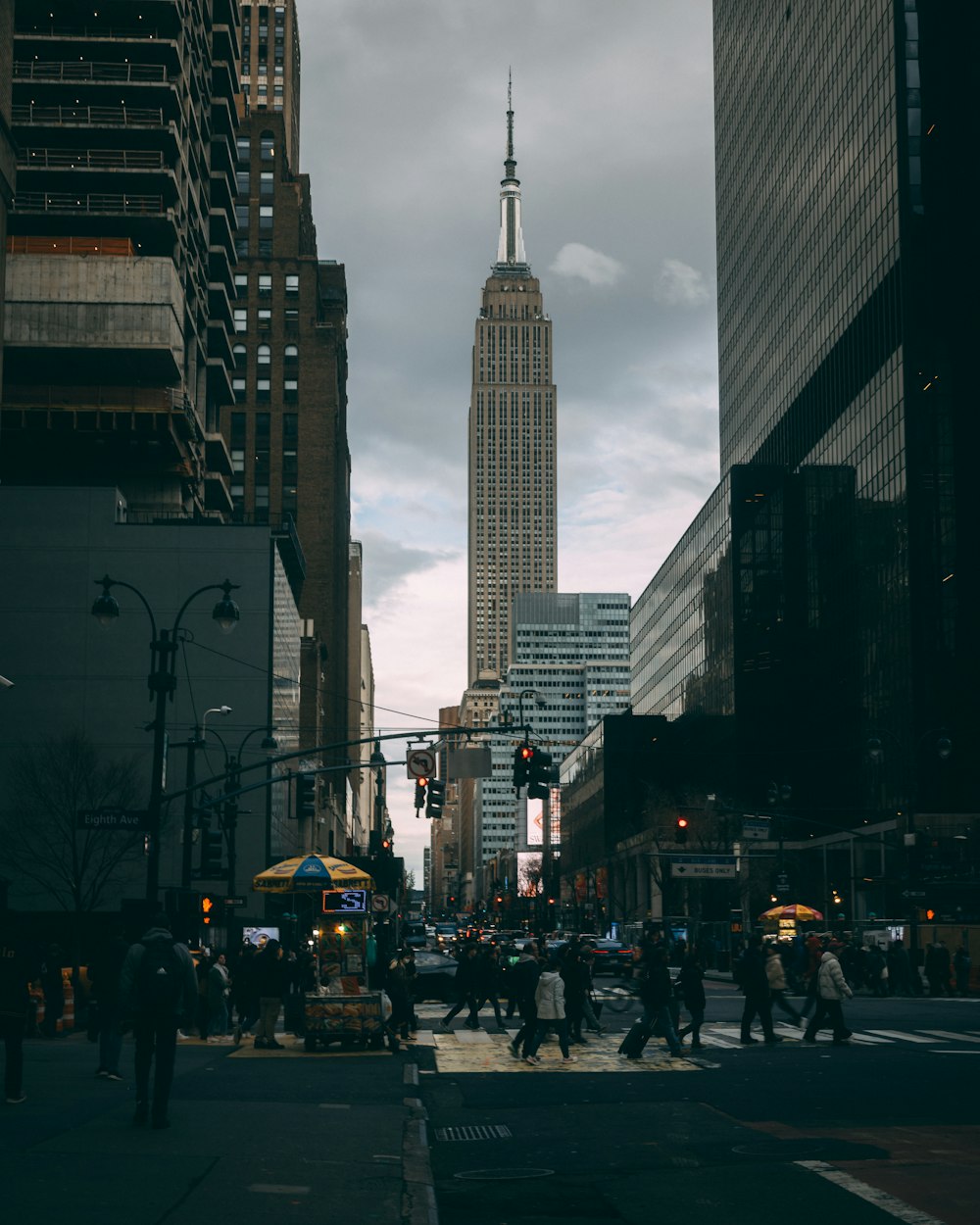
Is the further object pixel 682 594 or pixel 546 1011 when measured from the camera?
pixel 682 594

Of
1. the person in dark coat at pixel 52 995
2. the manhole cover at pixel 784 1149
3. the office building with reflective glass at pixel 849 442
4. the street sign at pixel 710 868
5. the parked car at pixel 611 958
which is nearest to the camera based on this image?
the manhole cover at pixel 784 1149

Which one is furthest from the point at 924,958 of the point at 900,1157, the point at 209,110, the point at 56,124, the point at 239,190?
the point at 239,190

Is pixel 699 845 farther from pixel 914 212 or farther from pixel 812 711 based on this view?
pixel 914 212

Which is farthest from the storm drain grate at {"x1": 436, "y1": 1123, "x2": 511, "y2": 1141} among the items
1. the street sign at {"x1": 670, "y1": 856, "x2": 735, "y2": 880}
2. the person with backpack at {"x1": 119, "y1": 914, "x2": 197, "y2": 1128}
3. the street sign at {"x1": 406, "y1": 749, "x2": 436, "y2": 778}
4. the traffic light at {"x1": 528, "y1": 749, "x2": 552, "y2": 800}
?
the street sign at {"x1": 670, "y1": 856, "x2": 735, "y2": 880}

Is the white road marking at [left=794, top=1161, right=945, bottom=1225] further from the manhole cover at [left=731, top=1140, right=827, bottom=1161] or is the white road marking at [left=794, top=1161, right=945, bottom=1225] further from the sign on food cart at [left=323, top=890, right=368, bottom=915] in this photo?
the sign on food cart at [left=323, top=890, right=368, bottom=915]

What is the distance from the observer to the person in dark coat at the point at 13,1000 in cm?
1491

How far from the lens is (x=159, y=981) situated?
13430mm

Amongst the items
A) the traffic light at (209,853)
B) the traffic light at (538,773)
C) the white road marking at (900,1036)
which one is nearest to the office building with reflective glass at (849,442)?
the traffic light at (538,773)

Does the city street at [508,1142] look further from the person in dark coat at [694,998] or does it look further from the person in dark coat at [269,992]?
the person in dark coat at [269,992]

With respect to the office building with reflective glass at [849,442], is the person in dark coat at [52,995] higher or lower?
lower

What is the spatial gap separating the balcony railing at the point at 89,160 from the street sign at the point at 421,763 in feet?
135

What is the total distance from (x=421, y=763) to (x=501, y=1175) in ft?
104

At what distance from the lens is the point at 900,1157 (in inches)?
514

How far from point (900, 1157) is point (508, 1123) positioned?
4885 millimetres
